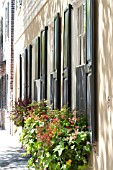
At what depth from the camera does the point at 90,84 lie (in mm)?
6309

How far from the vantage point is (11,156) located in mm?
13945

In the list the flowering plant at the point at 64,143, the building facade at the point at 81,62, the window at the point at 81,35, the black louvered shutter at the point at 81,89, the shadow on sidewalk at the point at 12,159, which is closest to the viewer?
the building facade at the point at 81,62

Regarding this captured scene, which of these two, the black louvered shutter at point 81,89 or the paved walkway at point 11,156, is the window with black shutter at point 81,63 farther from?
the paved walkway at point 11,156

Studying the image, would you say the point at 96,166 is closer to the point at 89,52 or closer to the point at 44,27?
the point at 89,52

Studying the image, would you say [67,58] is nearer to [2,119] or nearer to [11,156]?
[11,156]

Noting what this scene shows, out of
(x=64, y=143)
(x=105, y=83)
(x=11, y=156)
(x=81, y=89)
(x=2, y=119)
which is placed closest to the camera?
(x=105, y=83)

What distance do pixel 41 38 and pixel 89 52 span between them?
523 centimetres

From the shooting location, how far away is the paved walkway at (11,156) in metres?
11.9

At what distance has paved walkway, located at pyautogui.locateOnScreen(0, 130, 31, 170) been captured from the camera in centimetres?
1188

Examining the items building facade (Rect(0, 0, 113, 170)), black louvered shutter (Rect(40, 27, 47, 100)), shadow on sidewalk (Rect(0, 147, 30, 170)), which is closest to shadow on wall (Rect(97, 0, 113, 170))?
building facade (Rect(0, 0, 113, 170))

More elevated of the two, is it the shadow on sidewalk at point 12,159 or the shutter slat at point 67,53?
the shutter slat at point 67,53

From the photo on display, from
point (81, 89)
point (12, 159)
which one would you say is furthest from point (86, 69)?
point (12, 159)

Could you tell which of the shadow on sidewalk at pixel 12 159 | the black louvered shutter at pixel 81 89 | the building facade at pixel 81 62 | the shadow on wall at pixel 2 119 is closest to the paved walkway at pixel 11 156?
the shadow on sidewalk at pixel 12 159

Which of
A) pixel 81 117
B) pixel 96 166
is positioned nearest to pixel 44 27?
pixel 81 117
